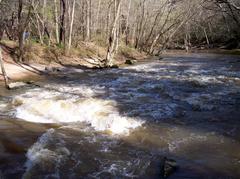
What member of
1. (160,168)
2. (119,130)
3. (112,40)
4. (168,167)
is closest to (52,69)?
(112,40)

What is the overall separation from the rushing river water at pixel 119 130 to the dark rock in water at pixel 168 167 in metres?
0.13

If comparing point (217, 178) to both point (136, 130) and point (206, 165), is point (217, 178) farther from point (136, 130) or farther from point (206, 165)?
point (136, 130)

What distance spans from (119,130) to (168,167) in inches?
116

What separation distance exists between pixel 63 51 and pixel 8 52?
14.4 feet

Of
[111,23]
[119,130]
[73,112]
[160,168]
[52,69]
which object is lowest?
[52,69]

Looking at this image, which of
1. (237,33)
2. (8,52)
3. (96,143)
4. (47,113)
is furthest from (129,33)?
(96,143)

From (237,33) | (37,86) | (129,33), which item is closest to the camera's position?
(37,86)

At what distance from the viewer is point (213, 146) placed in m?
8.81

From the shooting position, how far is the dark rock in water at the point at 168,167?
709 cm

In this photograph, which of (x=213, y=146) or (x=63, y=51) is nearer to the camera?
(x=213, y=146)

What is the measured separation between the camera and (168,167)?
728 cm

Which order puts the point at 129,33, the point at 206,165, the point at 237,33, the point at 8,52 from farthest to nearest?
the point at 237,33
the point at 129,33
the point at 8,52
the point at 206,165

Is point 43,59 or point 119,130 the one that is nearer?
point 119,130

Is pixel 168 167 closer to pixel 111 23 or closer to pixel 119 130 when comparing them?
pixel 119 130
